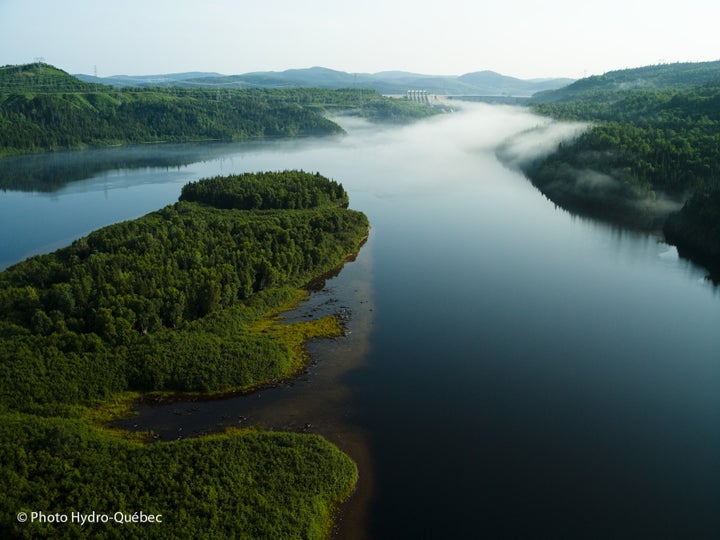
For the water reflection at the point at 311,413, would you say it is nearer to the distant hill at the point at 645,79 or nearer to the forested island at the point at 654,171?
the forested island at the point at 654,171

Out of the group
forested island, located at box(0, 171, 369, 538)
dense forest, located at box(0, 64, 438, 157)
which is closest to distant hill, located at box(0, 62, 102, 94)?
dense forest, located at box(0, 64, 438, 157)

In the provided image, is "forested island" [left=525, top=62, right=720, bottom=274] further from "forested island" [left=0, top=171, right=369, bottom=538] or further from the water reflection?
the water reflection

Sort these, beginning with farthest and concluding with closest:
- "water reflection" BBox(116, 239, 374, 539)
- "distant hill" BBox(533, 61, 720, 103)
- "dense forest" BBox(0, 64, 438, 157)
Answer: "distant hill" BBox(533, 61, 720, 103), "dense forest" BBox(0, 64, 438, 157), "water reflection" BBox(116, 239, 374, 539)

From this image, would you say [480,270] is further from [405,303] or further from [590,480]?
[590,480]

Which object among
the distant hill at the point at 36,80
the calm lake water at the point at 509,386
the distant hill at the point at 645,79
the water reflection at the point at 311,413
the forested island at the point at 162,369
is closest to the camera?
the forested island at the point at 162,369

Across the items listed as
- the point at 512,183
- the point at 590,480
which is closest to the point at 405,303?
the point at 590,480

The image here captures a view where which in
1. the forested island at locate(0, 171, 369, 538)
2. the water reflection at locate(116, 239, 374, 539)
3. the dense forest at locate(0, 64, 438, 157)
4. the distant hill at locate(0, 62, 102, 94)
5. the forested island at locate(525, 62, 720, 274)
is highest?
the distant hill at locate(0, 62, 102, 94)

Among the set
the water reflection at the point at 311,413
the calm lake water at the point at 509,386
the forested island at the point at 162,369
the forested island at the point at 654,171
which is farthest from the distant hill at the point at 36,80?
the water reflection at the point at 311,413
